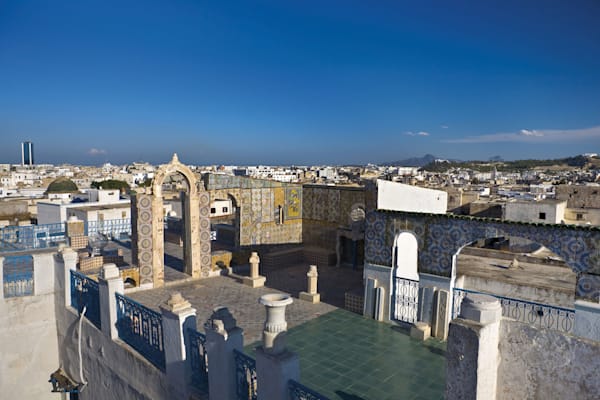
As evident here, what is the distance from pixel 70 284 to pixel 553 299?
411 inches

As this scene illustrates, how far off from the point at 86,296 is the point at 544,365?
7927 mm

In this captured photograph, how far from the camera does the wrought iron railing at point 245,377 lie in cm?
500

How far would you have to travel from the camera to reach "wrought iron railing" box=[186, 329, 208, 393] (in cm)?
571

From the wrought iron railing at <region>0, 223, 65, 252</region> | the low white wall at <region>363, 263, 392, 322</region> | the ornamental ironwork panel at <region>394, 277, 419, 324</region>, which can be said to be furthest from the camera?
the wrought iron railing at <region>0, 223, 65, 252</region>

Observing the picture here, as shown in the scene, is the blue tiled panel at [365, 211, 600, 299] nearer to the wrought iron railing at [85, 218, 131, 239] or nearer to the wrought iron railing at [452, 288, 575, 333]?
the wrought iron railing at [452, 288, 575, 333]

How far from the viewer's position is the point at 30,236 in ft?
41.6

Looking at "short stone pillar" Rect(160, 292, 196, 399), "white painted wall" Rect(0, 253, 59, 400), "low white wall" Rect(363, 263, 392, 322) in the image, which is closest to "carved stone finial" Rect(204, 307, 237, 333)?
"short stone pillar" Rect(160, 292, 196, 399)

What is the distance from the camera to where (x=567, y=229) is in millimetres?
6836

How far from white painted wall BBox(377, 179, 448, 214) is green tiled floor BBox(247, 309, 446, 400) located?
2603 millimetres

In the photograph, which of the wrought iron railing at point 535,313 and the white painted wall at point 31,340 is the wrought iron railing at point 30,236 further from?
the wrought iron railing at point 535,313

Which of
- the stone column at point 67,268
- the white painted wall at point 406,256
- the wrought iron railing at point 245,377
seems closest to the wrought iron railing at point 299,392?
the wrought iron railing at point 245,377

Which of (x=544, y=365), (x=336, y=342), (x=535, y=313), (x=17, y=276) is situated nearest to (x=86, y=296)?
(x=17, y=276)

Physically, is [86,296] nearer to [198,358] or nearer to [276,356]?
[198,358]

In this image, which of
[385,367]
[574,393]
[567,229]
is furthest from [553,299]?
[574,393]
